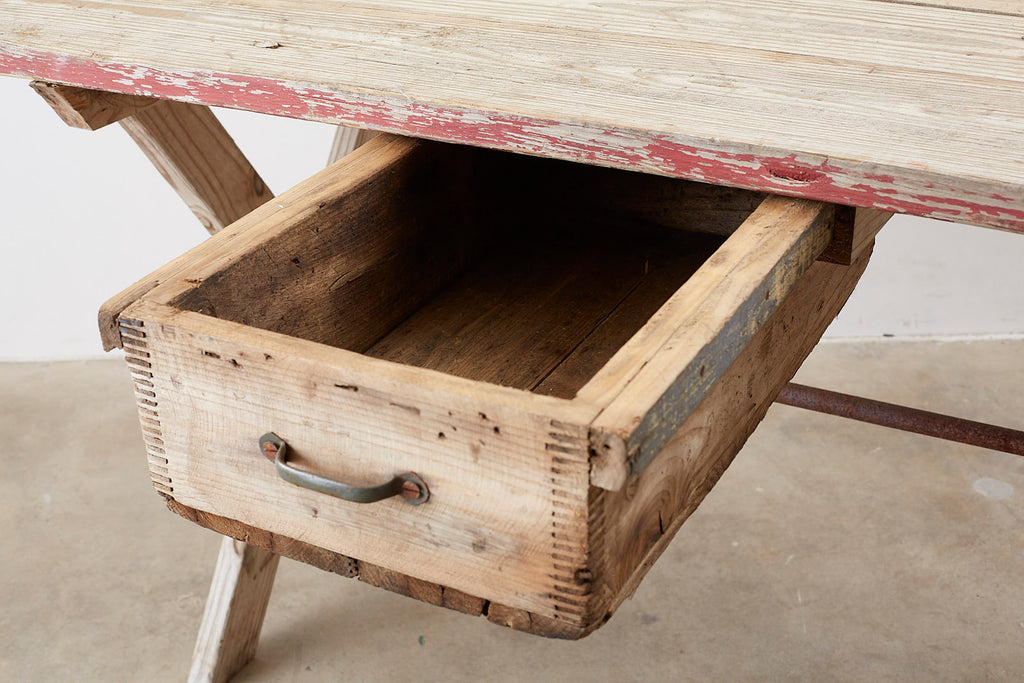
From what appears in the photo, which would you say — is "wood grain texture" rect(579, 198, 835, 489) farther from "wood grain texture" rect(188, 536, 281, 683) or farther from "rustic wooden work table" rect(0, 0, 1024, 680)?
"wood grain texture" rect(188, 536, 281, 683)

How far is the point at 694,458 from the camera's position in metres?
0.80

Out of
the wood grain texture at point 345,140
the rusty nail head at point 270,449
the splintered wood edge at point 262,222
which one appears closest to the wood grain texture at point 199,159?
the wood grain texture at point 345,140

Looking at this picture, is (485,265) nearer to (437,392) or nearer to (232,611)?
(437,392)

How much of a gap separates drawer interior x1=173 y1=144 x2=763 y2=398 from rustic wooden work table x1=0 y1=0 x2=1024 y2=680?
0.12m

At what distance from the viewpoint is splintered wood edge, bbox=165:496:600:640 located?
73cm

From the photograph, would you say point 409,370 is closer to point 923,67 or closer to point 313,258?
point 313,258

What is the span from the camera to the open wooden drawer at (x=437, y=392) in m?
0.66

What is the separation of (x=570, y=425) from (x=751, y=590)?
1.34m

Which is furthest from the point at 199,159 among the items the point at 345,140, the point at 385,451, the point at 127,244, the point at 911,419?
the point at 127,244

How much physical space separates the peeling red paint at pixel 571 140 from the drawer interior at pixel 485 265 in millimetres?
99

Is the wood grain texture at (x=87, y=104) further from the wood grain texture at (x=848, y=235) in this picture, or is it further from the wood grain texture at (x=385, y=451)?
the wood grain texture at (x=848, y=235)

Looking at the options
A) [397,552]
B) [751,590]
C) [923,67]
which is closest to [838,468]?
[751,590]

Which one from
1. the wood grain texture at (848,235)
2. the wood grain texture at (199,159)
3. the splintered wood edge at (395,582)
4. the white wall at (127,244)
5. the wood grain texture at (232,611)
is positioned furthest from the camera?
the white wall at (127,244)

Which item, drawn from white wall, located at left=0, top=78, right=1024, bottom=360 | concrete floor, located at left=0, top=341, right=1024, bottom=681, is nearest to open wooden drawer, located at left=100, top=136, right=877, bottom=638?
concrete floor, located at left=0, top=341, right=1024, bottom=681
